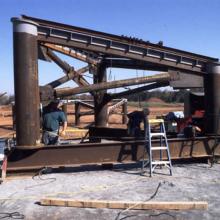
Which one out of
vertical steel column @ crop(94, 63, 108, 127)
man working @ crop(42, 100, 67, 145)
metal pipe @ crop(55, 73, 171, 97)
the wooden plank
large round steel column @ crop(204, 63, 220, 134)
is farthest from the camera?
vertical steel column @ crop(94, 63, 108, 127)

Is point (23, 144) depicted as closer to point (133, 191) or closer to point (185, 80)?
point (133, 191)

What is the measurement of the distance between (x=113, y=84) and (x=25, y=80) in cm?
303

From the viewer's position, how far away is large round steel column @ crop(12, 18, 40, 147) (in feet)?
34.4

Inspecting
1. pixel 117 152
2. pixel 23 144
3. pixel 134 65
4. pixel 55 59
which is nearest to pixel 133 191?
pixel 117 152

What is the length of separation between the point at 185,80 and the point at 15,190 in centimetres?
883

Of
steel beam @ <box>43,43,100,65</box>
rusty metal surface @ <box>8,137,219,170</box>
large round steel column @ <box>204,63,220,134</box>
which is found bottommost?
rusty metal surface @ <box>8,137,219,170</box>

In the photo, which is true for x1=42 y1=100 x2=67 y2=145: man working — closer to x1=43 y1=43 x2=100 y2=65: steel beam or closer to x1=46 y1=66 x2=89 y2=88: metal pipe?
x1=46 y1=66 x2=89 y2=88: metal pipe

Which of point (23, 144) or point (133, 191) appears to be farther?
point (23, 144)

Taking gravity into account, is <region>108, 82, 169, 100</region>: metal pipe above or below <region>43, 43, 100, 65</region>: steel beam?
below

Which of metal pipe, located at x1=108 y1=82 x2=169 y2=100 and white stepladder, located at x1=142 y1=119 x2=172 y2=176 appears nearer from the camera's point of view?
white stepladder, located at x1=142 y1=119 x2=172 y2=176

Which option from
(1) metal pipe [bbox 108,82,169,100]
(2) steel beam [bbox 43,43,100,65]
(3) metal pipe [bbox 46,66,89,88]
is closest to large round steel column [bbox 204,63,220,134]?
(1) metal pipe [bbox 108,82,169,100]

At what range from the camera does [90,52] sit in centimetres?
1318

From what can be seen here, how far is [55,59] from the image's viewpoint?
1739 centimetres

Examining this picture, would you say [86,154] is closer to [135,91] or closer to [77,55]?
[135,91]
